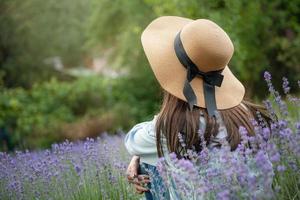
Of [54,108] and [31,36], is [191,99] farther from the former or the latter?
[31,36]

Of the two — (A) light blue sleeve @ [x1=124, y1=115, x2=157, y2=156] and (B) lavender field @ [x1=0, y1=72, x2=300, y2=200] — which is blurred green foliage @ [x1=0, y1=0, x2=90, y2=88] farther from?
(A) light blue sleeve @ [x1=124, y1=115, x2=157, y2=156]

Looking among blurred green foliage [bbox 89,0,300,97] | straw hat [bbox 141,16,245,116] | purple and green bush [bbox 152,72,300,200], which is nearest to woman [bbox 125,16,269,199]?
straw hat [bbox 141,16,245,116]

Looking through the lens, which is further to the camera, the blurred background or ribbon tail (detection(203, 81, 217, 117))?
the blurred background

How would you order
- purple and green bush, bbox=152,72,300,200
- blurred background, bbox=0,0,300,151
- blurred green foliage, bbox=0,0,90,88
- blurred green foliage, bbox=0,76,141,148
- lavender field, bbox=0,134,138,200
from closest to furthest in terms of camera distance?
purple and green bush, bbox=152,72,300,200 < lavender field, bbox=0,134,138,200 < blurred background, bbox=0,0,300,151 < blurred green foliage, bbox=0,76,141,148 < blurred green foliage, bbox=0,0,90,88

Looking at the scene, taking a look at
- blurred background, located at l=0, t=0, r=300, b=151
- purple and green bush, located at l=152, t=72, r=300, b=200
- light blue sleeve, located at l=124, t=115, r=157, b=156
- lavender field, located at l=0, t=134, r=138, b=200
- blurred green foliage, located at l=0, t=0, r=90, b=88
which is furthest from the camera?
blurred green foliage, located at l=0, t=0, r=90, b=88

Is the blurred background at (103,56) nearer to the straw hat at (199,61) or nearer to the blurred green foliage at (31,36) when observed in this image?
the blurred green foliage at (31,36)

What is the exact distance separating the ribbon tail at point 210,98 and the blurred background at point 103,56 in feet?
15.9

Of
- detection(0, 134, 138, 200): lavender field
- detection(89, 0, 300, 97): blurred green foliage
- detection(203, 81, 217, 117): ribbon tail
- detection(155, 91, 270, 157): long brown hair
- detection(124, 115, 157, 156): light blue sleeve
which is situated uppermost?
detection(203, 81, 217, 117): ribbon tail


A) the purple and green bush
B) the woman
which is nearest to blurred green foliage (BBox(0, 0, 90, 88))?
the woman

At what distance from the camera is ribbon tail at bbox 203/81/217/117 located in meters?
2.49

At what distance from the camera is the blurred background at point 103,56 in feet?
32.3

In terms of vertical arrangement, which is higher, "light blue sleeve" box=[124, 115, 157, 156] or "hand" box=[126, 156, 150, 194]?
Answer: "light blue sleeve" box=[124, 115, 157, 156]

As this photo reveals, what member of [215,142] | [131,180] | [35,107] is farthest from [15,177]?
[35,107]

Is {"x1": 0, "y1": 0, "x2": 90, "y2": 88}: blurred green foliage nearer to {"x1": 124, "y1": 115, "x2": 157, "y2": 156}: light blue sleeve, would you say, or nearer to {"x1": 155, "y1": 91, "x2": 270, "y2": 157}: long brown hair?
{"x1": 124, "y1": 115, "x2": 157, "y2": 156}: light blue sleeve
